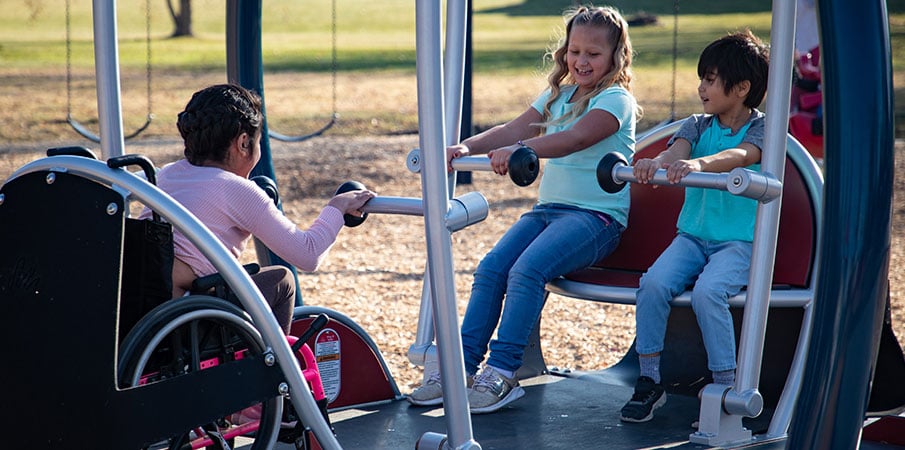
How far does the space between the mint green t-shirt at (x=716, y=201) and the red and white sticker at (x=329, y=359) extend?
1.09 m

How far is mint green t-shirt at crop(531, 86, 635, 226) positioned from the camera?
332 cm

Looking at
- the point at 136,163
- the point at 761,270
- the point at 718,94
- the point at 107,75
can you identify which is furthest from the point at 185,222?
the point at 718,94

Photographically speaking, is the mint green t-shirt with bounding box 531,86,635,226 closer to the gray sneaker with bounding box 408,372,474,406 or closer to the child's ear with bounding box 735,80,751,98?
the child's ear with bounding box 735,80,751,98

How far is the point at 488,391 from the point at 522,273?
36 centimetres

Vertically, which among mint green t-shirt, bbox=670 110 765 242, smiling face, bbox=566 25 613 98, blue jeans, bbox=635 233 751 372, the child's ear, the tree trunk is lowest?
blue jeans, bbox=635 233 751 372

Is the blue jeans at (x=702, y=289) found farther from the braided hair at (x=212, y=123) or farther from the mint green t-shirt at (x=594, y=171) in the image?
the braided hair at (x=212, y=123)

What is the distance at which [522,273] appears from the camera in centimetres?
319

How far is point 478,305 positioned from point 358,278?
300 cm

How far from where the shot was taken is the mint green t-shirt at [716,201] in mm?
3189

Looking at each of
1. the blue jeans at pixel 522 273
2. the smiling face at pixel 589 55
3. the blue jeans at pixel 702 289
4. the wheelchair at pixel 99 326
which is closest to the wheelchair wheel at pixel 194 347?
the wheelchair at pixel 99 326

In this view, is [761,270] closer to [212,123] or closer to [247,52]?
[212,123]

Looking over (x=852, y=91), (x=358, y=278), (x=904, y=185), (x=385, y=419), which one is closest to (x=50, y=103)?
(x=358, y=278)

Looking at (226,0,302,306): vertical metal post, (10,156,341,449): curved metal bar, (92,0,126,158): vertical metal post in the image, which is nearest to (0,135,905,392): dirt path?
(226,0,302,306): vertical metal post

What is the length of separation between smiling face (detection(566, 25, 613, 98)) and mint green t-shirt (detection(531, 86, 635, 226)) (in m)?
0.06
